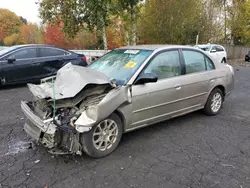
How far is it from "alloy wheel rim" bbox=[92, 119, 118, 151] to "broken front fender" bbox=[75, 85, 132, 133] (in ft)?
0.78

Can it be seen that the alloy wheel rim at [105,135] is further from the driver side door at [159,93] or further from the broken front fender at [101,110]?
the driver side door at [159,93]

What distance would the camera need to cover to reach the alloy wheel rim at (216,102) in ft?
16.5

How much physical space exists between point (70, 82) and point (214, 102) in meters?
3.23

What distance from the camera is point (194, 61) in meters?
4.61

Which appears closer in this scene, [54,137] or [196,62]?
[54,137]

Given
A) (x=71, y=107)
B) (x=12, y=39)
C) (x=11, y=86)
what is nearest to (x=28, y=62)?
(x=11, y=86)

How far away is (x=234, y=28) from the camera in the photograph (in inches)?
971

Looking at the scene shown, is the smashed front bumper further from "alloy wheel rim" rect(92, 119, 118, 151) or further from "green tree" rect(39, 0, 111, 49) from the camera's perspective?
"green tree" rect(39, 0, 111, 49)

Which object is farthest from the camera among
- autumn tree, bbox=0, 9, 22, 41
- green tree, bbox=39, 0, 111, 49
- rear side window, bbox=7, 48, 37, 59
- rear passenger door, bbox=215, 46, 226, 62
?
autumn tree, bbox=0, 9, 22, 41

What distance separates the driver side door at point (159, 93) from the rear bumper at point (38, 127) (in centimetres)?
123

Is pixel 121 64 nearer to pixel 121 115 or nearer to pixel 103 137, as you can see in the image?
pixel 121 115

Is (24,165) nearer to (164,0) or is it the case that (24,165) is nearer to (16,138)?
(16,138)

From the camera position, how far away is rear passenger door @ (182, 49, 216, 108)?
4.37 m

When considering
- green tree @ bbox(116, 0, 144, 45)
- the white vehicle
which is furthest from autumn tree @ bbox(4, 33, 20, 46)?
the white vehicle
